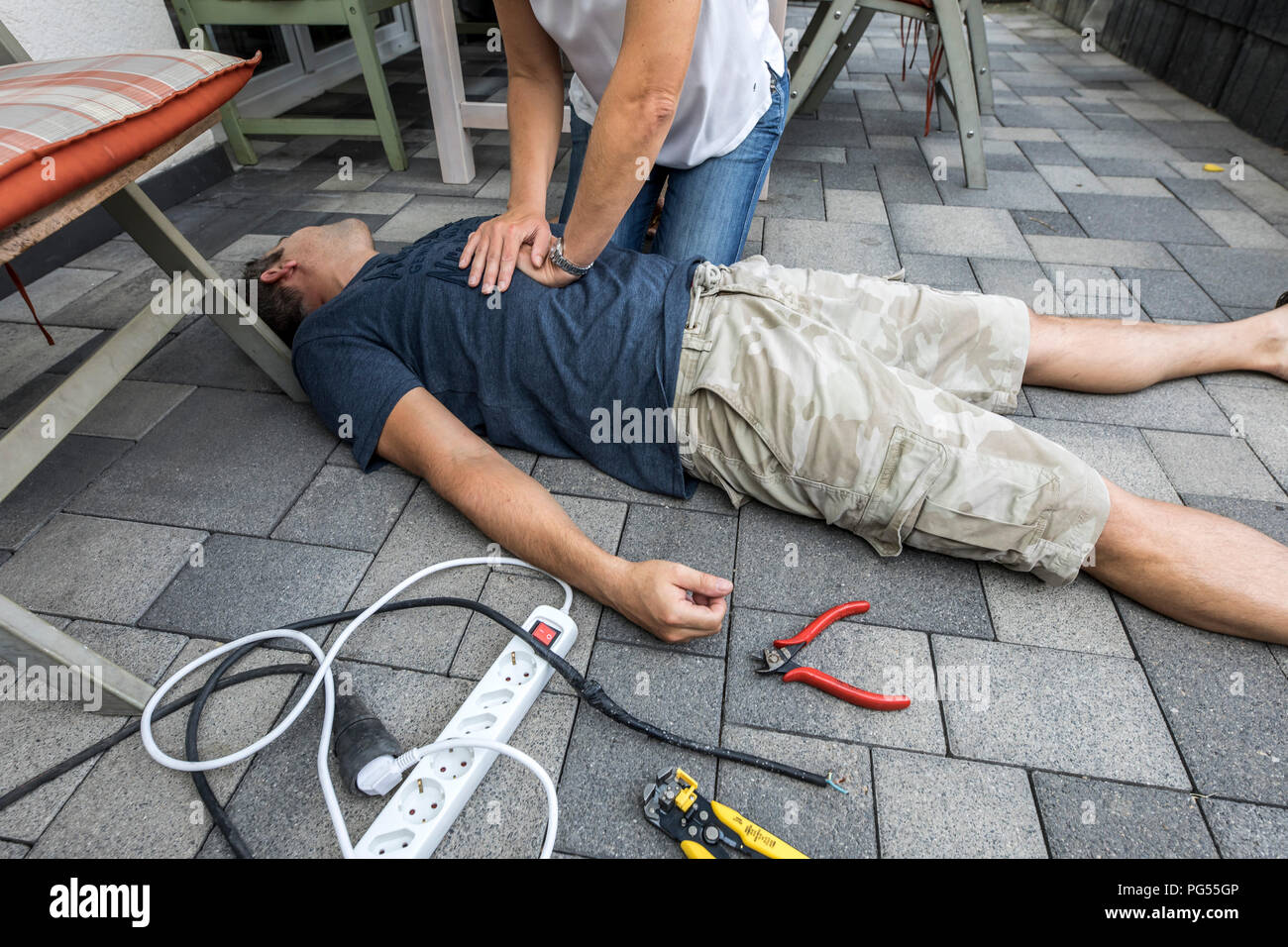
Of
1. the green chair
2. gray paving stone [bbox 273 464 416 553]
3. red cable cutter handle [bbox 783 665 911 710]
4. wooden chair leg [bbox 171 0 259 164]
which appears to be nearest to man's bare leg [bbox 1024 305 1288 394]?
red cable cutter handle [bbox 783 665 911 710]

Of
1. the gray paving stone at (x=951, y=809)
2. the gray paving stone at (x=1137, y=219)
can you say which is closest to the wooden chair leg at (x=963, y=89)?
the gray paving stone at (x=1137, y=219)

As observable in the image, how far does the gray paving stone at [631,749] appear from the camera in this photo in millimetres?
867

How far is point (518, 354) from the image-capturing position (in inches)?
47.7

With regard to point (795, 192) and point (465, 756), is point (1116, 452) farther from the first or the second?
point (795, 192)

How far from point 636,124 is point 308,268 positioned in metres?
0.84

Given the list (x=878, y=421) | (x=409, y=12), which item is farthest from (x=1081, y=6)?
(x=878, y=421)

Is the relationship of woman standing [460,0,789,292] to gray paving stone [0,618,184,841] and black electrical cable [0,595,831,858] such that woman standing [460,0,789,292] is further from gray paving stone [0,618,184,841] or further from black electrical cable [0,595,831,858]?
gray paving stone [0,618,184,841]

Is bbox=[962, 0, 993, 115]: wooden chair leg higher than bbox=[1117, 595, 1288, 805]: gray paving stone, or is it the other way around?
bbox=[962, 0, 993, 115]: wooden chair leg

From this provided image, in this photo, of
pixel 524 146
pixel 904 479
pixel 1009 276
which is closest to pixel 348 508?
pixel 524 146

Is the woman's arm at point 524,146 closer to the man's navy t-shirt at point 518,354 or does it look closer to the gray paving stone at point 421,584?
the man's navy t-shirt at point 518,354

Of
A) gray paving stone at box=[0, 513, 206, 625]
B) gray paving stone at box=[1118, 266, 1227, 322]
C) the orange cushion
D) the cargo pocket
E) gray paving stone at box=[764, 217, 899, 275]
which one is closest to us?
the orange cushion

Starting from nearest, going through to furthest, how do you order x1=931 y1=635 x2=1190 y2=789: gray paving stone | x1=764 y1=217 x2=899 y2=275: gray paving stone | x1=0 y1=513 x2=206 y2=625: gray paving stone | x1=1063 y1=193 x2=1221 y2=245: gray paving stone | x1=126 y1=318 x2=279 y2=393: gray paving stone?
1. x1=931 y1=635 x2=1190 y2=789: gray paving stone
2. x1=0 y1=513 x2=206 y2=625: gray paving stone
3. x1=126 y1=318 x2=279 y2=393: gray paving stone
4. x1=764 y1=217 x2=899 y2=275: gray paving stone
5. x1=1063 y1=193 x2=1221 y2=245: gray paving stone

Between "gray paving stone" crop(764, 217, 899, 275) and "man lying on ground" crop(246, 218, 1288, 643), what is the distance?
0.75 meters

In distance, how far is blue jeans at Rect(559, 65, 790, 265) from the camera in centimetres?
163
